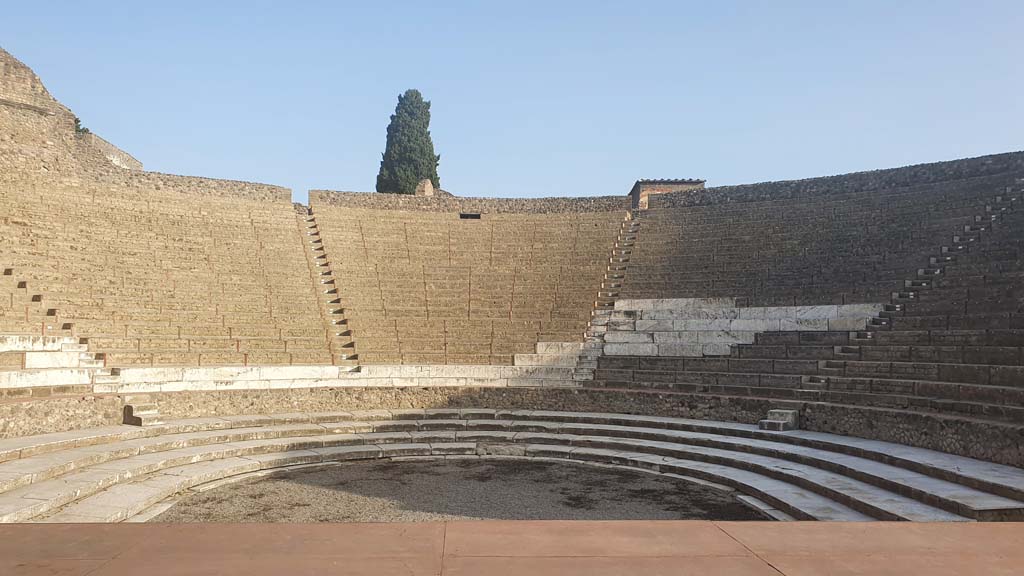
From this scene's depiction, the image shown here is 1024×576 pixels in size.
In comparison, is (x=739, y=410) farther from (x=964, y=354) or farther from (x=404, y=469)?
(x=404, y=469)

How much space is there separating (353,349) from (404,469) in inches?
230

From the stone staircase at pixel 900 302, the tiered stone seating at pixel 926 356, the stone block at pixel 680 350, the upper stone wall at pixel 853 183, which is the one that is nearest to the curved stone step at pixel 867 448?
the tiered stone seating at pixel 926 356

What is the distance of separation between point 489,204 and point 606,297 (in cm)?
696

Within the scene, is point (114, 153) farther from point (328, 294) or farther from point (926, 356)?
point (926, 356)

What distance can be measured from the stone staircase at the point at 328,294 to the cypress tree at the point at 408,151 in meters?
16.2

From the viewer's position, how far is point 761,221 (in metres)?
20.6

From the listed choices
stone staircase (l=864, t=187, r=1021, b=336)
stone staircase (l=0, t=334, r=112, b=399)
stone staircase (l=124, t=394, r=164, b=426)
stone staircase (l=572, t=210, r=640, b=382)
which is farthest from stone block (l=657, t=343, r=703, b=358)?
stone staircase (l=0, t=334, r=112, b=399)

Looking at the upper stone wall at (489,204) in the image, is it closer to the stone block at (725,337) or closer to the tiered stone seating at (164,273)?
the tiered stone seating at (164,273)

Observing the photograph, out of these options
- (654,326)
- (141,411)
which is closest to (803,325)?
(654,326)

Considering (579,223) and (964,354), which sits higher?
(579,223)

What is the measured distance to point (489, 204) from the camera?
23953mm

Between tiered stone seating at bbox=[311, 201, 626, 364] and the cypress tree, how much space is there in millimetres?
15568

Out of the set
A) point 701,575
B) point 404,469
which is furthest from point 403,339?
point 701,575

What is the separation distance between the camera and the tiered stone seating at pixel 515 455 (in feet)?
25.3
